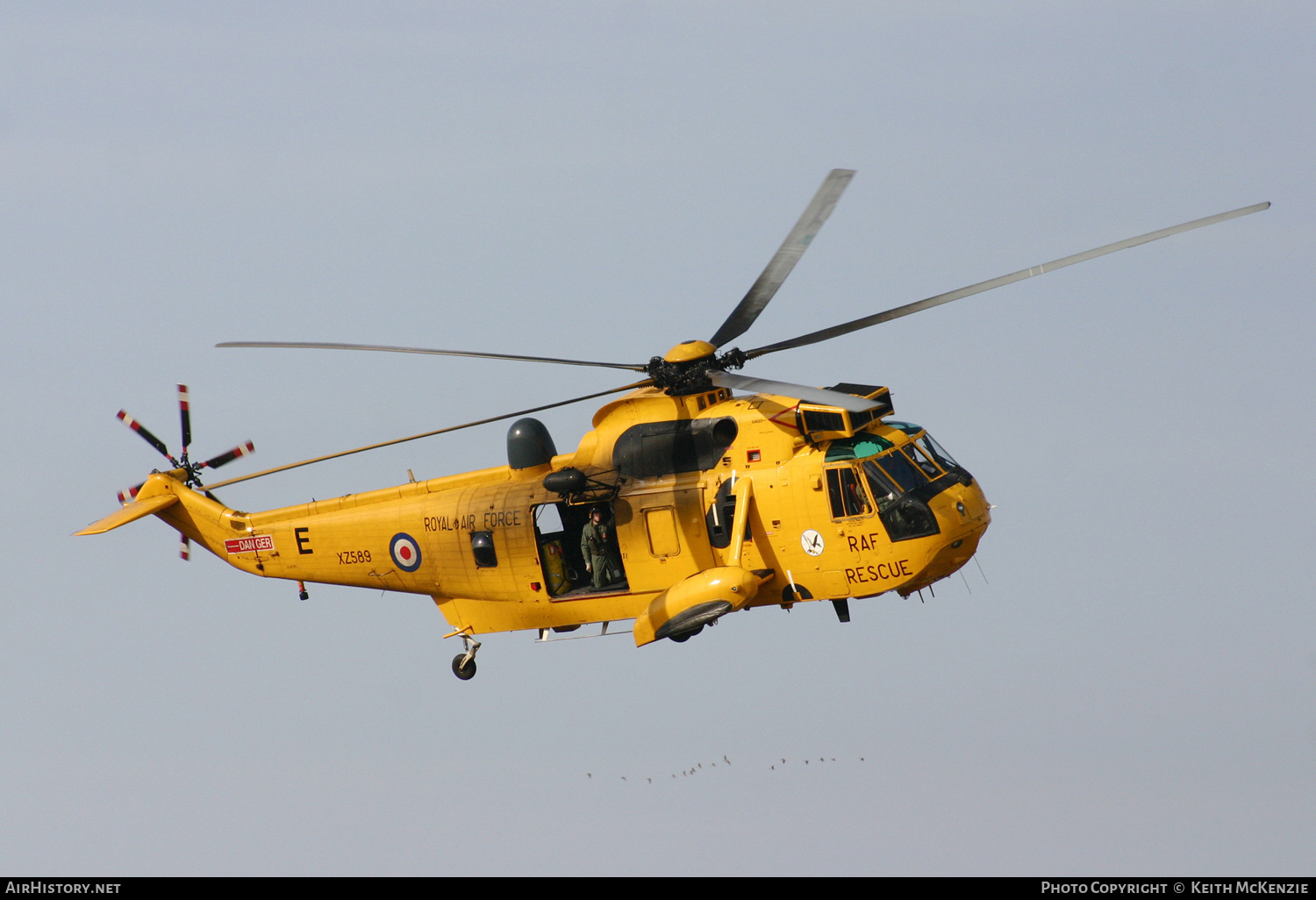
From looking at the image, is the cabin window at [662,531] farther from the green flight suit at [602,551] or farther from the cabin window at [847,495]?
the cabin window at [847,495]

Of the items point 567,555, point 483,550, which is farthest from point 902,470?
point 483,550

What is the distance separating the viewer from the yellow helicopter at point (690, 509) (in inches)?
977

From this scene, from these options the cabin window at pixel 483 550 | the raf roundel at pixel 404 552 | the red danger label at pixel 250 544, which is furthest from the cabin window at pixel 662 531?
the red danger label at pixel 250 544

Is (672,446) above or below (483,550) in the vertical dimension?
above

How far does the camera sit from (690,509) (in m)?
26.1

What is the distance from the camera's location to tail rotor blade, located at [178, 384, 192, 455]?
1243 inches

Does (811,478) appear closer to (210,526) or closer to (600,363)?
(600,363)

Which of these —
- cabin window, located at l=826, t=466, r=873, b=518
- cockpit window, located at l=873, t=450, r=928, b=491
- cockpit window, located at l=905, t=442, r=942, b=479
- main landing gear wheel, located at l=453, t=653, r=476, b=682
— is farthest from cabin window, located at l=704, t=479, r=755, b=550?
main landing gear wheel, located at l=453, t=653, r=476, b=682

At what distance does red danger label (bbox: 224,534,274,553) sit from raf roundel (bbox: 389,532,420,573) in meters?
3.03

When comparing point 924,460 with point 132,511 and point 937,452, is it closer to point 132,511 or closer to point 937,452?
point 937,452

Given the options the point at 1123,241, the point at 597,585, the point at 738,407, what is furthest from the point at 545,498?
the point at 1123,241

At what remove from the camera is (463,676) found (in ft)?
96.6

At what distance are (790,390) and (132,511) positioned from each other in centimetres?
1563

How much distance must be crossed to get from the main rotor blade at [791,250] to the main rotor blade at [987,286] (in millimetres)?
739
